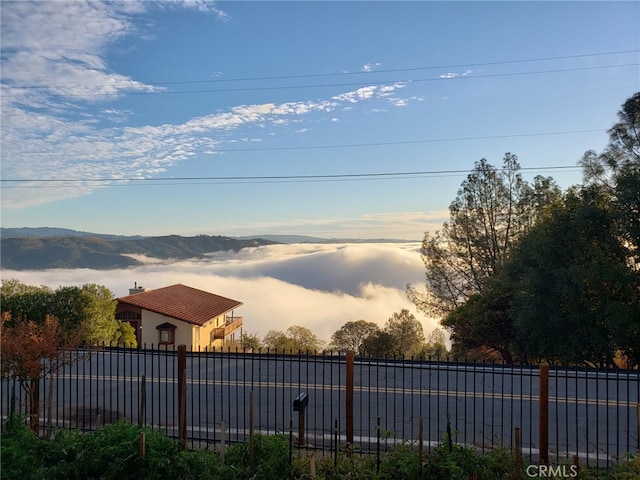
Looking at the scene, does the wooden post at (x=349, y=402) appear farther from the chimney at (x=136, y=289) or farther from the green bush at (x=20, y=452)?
the chimney at (x=136, y=289)

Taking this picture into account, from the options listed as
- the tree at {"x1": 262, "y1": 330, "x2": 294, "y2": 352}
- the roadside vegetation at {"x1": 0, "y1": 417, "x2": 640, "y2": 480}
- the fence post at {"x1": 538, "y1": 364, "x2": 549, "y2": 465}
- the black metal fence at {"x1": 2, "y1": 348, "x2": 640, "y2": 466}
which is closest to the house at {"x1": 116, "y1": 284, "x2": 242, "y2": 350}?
the tree at {"x1": 262, "y1": 330, "x2": 294, "y2": 352}

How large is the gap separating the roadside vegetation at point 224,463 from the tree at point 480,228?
780 inches

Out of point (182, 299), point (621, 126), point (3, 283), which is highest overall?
point (621, 126)

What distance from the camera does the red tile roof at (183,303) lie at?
1177 inches

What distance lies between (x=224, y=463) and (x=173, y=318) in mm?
24790

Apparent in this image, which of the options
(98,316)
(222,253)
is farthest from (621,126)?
(222,253)

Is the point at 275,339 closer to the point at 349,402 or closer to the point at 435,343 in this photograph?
the point at 435,343

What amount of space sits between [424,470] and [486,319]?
14395mm

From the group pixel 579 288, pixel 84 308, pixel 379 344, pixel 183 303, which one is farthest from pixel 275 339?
pixel 579 288

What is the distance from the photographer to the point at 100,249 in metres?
55.1

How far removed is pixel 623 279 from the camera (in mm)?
14352

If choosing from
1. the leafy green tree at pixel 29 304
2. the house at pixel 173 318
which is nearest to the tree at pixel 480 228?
the house at pixel 173 318

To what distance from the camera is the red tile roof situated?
2989cm

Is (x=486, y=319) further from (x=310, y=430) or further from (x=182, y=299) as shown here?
(x=182, y=299)
